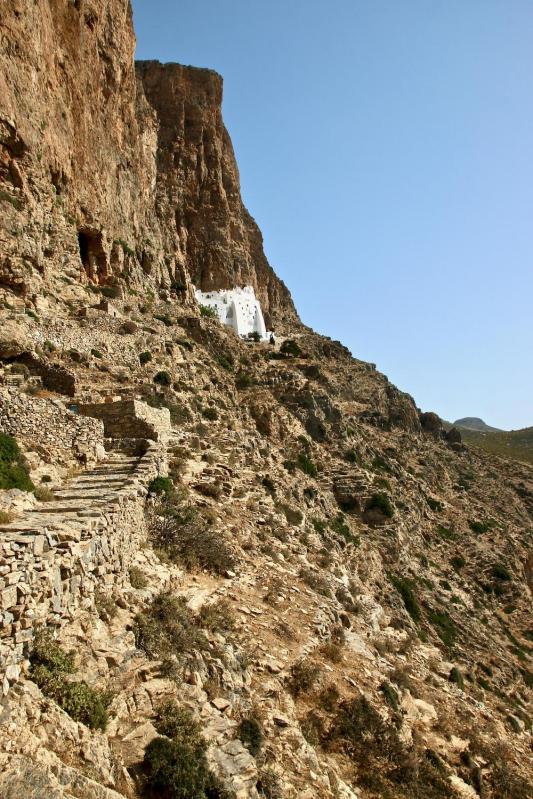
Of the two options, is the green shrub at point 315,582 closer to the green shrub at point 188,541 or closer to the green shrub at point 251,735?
the green shrub at point 188,541

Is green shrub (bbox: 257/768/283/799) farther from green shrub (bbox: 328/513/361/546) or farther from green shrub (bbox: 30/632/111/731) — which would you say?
green shrub (bbox: 328/513/361/546)

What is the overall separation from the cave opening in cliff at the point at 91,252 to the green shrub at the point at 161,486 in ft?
80.8

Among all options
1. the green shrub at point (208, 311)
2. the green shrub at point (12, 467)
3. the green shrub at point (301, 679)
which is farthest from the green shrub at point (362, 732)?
the green shrub at point (208, 311)

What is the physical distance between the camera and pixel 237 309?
6275 centimetres

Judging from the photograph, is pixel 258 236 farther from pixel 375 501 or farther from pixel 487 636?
pixel 487 636

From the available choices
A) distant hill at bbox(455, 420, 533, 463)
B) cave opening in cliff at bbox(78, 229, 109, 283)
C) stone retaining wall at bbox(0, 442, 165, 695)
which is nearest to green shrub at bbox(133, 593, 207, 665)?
stone retaining wall at bbox(0, 442, 165, 695)

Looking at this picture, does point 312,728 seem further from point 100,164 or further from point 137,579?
point 100,164

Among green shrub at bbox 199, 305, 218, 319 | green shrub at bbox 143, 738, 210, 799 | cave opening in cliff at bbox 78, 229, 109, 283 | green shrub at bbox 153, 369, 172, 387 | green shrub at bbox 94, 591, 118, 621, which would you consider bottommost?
green shrub at bbox 143, 738, 210, 799

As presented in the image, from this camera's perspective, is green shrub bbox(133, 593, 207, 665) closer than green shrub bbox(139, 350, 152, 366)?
Yes

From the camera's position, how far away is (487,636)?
82.9 feet

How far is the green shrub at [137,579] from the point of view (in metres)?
8.09

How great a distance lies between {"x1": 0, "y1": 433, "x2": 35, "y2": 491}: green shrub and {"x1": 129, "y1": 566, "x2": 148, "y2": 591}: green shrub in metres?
2.69

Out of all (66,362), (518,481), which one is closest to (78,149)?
(66,362)

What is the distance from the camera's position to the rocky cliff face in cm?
2634
